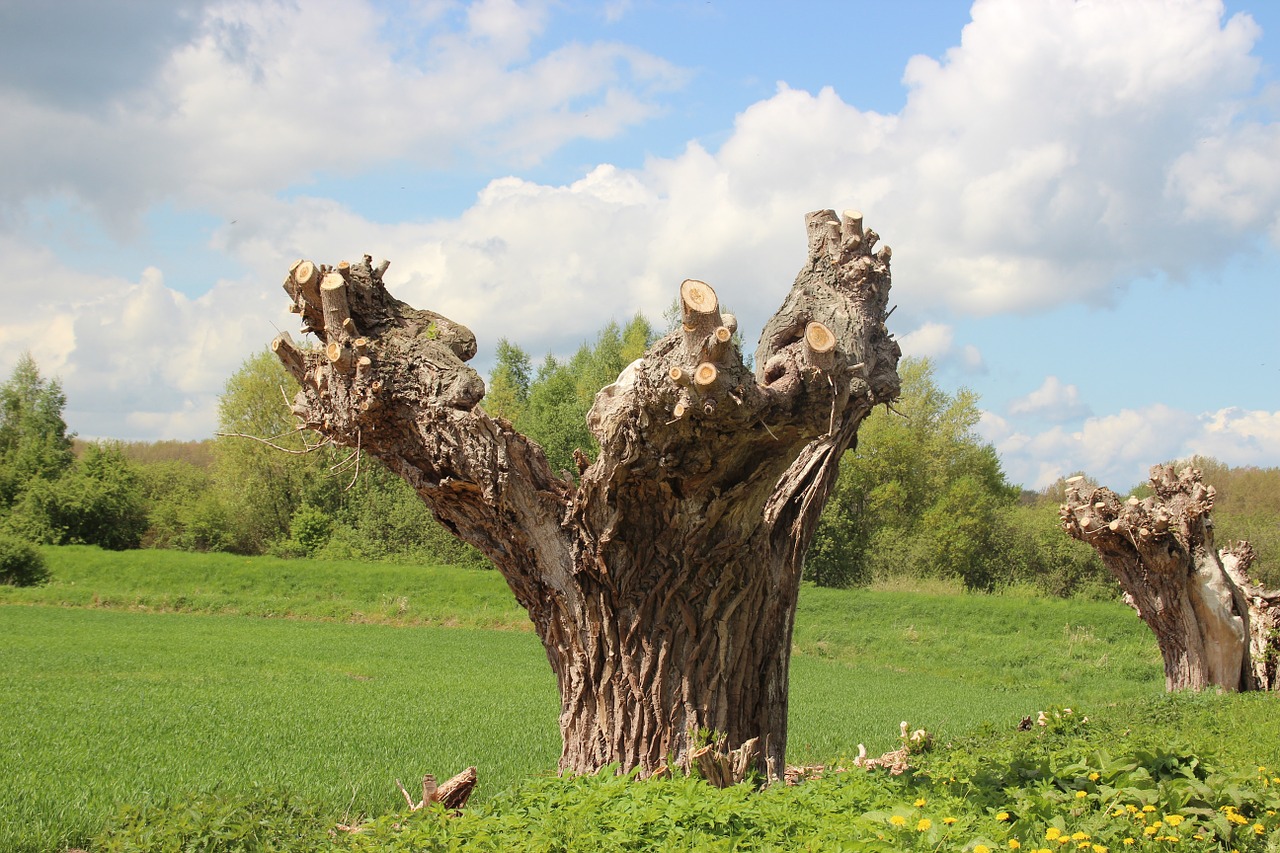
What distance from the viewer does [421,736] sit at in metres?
10.7

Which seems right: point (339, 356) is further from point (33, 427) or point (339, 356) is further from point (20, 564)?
point (33, 427)

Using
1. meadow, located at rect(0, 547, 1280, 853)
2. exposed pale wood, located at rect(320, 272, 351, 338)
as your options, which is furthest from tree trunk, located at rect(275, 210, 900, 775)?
meadow, located at rect(0, 547, 1280, 853)

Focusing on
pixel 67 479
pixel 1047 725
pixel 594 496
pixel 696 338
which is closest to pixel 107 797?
pixel 594 496

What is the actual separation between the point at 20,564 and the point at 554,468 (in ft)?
67.2

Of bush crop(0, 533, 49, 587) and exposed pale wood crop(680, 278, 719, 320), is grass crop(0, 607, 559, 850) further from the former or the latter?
bush crop(0, 533, 49, 587)

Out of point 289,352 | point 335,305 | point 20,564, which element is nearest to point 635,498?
point 335,305

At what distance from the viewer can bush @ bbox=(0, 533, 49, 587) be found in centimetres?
3228

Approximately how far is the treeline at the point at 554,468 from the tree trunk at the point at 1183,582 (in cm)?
2422

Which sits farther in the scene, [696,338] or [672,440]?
[672,440]

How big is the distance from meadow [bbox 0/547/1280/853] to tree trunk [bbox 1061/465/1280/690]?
147 centimetres

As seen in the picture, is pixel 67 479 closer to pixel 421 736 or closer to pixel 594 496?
pixel 421 736

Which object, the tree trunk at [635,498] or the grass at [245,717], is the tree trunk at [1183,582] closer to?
the grass at [245,717]

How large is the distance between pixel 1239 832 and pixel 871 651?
21142mm

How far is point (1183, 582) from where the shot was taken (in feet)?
44.6
